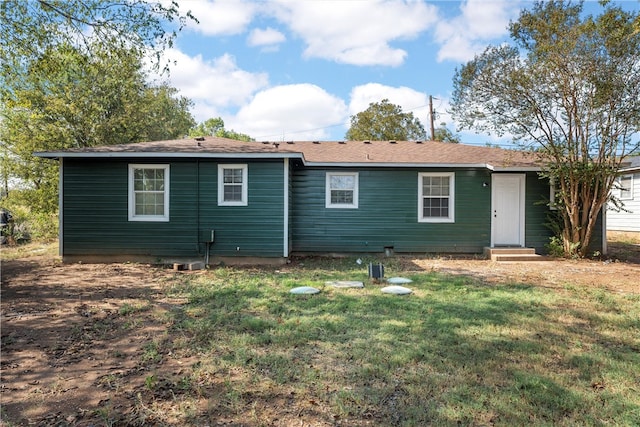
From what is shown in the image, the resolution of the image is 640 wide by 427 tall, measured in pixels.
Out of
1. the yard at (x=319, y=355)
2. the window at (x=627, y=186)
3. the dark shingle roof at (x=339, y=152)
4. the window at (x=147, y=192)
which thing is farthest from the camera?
the window at (x=627, y=186)

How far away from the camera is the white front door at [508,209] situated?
1080 cm

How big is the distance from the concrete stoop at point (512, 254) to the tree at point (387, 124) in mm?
19646

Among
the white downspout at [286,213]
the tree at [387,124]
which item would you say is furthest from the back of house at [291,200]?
the tree at [387,124]

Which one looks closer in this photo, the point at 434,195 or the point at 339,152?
the point at 434,195

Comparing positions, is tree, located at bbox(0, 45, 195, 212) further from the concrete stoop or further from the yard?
the concrete stoop

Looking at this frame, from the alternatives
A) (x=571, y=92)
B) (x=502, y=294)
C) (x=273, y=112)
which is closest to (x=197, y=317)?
(x=502, y=294)

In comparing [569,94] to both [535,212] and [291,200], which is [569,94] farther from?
[291,200]

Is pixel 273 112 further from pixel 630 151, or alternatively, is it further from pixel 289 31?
pixel 630 151

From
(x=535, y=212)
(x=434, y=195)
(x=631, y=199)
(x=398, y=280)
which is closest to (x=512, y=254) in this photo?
(x=535, y=212)

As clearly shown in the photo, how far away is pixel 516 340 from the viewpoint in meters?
3.94

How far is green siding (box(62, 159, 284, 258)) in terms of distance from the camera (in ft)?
30.3

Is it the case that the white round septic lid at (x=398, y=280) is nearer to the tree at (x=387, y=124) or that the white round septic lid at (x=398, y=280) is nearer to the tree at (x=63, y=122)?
the tree at (x=63, y=122)

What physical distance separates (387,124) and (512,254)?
67.5ft

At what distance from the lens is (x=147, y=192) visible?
9523 millimetres
